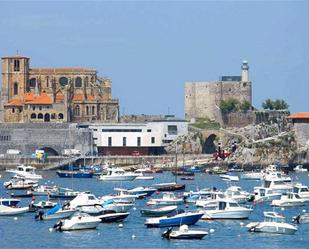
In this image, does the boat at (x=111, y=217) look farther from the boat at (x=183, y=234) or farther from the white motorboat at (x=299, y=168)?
the white motorboat at (x=299, y=168)

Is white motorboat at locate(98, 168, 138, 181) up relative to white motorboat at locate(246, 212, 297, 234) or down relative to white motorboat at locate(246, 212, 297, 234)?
up

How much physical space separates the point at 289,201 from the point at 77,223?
17.8 metres

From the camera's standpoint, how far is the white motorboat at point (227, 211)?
74.6m

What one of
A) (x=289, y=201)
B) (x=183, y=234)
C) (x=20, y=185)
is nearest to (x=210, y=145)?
(x=20, y=185)

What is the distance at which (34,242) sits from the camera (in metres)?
66.9

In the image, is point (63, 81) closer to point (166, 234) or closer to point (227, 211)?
point (227, 211)

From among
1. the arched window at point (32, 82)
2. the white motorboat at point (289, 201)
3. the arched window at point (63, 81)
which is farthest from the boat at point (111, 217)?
the arched window at point (32, 82)

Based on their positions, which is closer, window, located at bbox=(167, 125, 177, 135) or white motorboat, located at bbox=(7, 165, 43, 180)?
white motorboat, located at bbox=(7, 165, 43, 180)

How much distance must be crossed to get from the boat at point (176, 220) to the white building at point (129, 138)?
72.4 metres

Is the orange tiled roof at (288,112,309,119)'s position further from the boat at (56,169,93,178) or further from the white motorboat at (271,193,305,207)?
the white motorboat at (271,193,305,207)

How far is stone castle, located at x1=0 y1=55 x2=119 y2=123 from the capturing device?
14712cm

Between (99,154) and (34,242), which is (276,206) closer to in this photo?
(34,242)

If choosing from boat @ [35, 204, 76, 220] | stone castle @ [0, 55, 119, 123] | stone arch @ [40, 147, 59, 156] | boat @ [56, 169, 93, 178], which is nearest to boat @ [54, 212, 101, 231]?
boat @ [35, 204, 76, 220]

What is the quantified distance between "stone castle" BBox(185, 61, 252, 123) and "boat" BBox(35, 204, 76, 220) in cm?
8084
